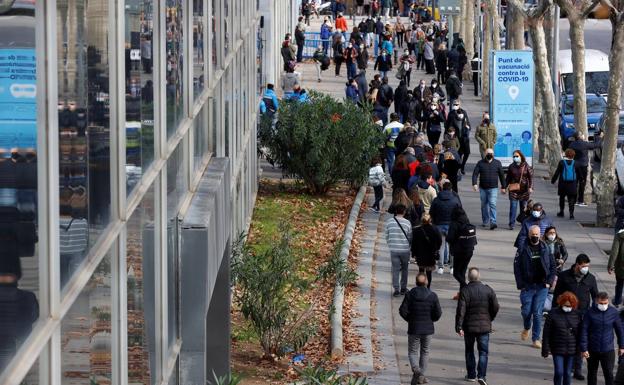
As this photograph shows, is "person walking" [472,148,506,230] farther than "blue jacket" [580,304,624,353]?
Yes

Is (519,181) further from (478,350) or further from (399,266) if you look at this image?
(478,350)

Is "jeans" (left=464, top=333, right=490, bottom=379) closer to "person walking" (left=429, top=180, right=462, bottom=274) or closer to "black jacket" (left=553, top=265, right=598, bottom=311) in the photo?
"black jacket" (left=553, top=265, right=598, bottom=311)

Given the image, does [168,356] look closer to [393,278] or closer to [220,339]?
[220,339]

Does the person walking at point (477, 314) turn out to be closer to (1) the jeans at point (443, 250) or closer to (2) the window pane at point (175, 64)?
(2) the window pane at point (175, 64)

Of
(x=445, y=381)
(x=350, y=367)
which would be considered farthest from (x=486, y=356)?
(x=350, y=367)

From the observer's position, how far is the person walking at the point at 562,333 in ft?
49.0

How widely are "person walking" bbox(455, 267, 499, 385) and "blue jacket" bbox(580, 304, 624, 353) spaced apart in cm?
107

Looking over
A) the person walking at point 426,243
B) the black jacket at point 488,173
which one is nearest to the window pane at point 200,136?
the person walking at point 426,243

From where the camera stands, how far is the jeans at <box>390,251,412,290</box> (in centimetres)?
1962

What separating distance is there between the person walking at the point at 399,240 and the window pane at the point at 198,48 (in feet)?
19.9

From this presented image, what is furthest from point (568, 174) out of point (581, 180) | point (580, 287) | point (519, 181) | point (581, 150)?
point (580, 287)

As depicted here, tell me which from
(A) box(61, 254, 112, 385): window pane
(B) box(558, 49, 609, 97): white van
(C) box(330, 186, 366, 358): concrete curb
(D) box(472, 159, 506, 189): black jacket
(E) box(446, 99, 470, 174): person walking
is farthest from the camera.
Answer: (B) box(558, 49, 609, 97): white van

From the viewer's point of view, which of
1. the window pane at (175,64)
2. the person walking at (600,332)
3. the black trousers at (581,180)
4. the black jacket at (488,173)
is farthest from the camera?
the black trousers at (581,180)

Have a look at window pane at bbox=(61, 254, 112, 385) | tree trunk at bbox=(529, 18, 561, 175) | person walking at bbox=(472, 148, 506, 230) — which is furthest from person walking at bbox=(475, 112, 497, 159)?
window pane at bbox=(61, 254, 112, 385)
